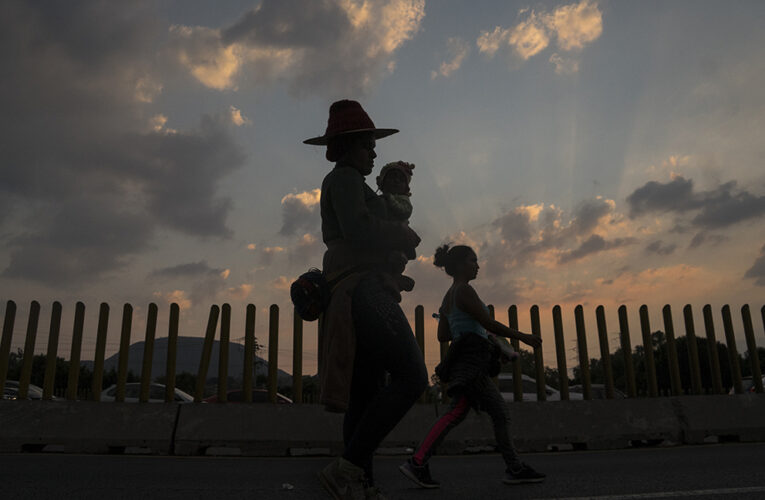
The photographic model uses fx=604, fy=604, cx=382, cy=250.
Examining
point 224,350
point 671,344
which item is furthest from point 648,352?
point 224,350

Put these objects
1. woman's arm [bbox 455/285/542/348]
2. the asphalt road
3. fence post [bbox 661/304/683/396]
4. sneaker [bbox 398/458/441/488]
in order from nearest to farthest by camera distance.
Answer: the asphalt road < sneaker [bbox 398/458/441/488] < woman's arm [bbox 455/285/542/348] < fence post [bbox 661/304/683/396]

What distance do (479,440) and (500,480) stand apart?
2.88 meters

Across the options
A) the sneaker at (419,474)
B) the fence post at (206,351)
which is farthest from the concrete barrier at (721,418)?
the fence post at (206,351)

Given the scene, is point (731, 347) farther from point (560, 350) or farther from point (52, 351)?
point (52, 351)

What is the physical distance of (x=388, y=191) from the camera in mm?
3494

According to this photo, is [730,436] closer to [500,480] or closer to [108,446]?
[500,480]

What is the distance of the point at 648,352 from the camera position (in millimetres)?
8531

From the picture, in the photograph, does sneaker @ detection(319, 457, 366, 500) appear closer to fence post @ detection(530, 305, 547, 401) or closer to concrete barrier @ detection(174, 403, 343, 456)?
concrete barrier @ detection(174, 403, 343, 456)

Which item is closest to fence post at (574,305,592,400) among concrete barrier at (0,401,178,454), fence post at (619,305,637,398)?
fence post at (619,305,637,398)

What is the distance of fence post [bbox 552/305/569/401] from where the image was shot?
8.28m

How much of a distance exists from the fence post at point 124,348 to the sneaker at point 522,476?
199 inches

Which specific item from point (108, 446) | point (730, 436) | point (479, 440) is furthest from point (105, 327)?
point (730, 436)

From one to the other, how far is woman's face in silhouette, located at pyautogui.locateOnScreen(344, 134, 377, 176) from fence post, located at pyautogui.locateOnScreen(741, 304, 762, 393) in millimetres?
7904

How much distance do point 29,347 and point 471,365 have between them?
5.96m
